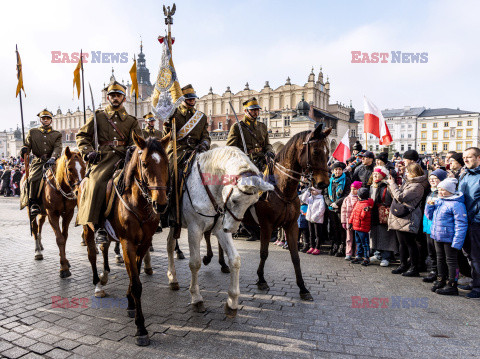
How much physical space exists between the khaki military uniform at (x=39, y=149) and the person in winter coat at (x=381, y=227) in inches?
294

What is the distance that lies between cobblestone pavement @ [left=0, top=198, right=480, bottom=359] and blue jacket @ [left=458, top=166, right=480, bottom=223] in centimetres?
137

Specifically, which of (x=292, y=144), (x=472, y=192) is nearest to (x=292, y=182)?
(x=292, y=144)

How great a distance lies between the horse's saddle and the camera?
177 inches

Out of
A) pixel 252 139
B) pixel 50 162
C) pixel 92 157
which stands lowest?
pixel 50 162

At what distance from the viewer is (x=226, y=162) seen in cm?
426

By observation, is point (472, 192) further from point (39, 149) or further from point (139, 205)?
point (39, 149)

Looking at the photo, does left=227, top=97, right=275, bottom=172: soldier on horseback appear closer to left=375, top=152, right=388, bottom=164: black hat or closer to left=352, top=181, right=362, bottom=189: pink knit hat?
left=352, top=181, right=362, bottom=189: pink knit hat

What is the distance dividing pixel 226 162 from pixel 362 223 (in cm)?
436

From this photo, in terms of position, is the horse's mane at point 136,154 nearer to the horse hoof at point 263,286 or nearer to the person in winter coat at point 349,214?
the horse hoof at point 263,286

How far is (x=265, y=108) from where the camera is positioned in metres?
61.5

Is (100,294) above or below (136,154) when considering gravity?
below

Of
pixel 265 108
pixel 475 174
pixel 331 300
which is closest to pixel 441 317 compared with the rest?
pixel 331 300

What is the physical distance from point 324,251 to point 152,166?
Result: 6081 mm

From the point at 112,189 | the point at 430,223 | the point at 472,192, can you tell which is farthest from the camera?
the point at 430,223
